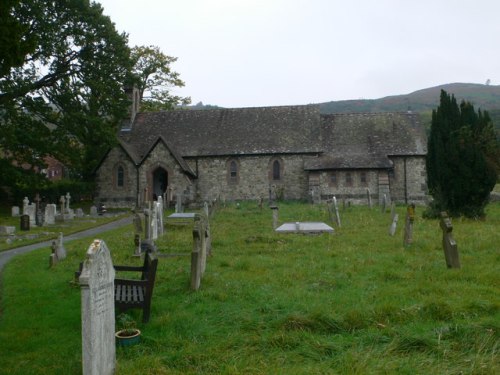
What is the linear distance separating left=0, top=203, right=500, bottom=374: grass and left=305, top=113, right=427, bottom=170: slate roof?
22340 mm

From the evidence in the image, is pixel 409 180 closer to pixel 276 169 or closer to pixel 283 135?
pixel 276 169

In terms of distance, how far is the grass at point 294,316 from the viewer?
219 inches

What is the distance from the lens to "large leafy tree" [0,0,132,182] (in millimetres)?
28219

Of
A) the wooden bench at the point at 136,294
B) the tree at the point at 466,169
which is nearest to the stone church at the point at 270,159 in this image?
the tree at the point at 466,169

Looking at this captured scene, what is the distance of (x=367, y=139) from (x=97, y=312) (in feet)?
108

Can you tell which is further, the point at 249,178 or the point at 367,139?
the point at 367,139

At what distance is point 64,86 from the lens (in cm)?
3100

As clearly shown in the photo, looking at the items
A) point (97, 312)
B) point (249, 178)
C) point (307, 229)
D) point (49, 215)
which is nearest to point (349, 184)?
point (249, 178)

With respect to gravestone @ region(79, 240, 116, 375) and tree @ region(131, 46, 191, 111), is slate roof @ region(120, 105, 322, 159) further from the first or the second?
gravestone @ region(79, 240, 116, 375)

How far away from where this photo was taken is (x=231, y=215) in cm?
2475

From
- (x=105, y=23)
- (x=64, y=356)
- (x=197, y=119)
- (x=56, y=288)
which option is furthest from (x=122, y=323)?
(x=197, y=119)

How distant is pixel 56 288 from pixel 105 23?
26.0 metres

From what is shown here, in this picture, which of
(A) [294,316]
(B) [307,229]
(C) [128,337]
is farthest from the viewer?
(B) [307,229]

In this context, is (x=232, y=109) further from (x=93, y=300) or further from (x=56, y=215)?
(x=93, y=300)
